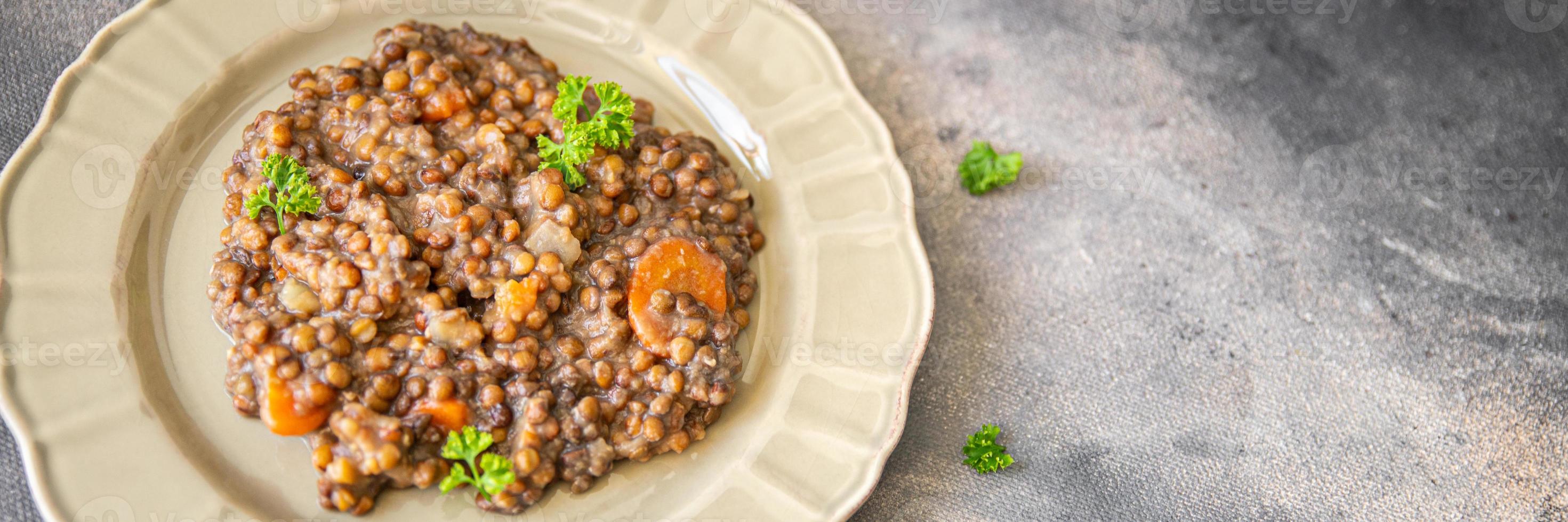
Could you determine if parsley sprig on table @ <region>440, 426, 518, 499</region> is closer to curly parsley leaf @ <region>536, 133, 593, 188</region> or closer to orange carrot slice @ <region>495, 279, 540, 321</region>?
orange carrot slice @ <region>495, 279, 540, 321</region>

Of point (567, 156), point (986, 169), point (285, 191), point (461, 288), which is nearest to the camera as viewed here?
point (285, 191)

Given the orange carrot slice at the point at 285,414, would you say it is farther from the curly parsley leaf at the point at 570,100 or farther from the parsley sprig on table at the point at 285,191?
the curly parsley leaf at the point at 570,100

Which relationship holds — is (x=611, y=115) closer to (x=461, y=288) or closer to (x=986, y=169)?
(x=461, y=288)

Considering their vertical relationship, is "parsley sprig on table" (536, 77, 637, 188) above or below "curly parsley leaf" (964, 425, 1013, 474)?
above

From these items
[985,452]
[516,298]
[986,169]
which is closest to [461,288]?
[516,298]

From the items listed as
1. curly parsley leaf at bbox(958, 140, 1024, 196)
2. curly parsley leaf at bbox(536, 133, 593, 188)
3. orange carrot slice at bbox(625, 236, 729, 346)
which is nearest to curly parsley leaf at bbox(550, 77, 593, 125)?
curly parsley leaf at bbox(536, 133, 593, 188)

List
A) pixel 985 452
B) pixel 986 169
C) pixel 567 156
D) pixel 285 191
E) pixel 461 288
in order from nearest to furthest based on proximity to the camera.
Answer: pixel 285 191, pixel 461 288, pixel 567 156, pixel 985 452, pixel 986 169
